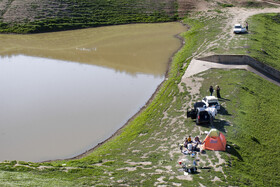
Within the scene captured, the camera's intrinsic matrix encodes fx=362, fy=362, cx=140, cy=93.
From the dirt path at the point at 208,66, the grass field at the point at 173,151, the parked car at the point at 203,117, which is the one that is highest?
the dirt path at the point at 208,66

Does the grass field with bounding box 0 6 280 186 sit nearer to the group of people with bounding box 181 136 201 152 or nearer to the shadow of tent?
the shadow of tent

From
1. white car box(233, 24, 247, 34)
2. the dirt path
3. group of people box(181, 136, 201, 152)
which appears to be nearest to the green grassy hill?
the dirt path

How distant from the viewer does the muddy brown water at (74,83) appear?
1404 inches

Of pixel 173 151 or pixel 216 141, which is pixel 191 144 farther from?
pixel 216 141

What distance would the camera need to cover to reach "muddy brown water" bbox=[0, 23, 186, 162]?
35656 millimetres

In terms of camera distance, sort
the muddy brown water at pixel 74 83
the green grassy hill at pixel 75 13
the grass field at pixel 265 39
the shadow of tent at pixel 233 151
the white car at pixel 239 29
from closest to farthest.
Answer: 1. the shadow of tent at pixel 233 151
2. the muddy brown water at pixel 74 83
3. the grass field at pixel 265 39
4. the white car at pixel 239 29
5. the green grassy hill at pixel 75 13

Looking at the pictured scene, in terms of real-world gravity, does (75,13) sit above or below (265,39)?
Result: above

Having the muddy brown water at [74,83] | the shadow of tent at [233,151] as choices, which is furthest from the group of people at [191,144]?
the muddy brown water at [74,83]

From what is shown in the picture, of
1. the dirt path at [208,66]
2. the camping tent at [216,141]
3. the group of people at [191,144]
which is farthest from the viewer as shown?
the group of people at [191,144]

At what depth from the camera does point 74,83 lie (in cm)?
4956

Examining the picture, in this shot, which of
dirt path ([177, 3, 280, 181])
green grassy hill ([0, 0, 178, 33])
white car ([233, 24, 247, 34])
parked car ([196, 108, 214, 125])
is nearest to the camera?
dirt path ([177, 3, 280, 181])

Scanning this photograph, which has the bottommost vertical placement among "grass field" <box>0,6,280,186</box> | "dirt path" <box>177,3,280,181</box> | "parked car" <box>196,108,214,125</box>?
"grass field" <box>0,6,280,186</box>

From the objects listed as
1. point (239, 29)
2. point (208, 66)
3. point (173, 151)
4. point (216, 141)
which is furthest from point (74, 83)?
point (239, 29)

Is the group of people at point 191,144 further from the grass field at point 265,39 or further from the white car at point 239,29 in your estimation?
the white car at point 239,29
